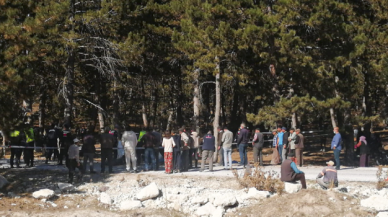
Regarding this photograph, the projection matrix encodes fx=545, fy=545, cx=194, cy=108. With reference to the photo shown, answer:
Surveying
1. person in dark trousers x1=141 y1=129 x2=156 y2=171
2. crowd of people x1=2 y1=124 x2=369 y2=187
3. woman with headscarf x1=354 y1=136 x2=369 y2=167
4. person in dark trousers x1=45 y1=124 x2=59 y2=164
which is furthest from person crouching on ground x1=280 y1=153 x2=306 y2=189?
person in dark trousers x1=45 y1=124 x2=59 y2=164

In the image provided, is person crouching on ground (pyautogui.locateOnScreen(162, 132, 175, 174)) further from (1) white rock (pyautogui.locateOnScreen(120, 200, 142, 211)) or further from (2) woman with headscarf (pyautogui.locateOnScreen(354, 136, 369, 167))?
(2) woman with headscarf (pyautogui.locateOnScreen(354, 136, 369, 167))

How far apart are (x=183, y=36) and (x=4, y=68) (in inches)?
424

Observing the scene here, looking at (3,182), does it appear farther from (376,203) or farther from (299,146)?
(376,203)

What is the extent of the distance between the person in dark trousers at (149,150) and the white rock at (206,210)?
524cm

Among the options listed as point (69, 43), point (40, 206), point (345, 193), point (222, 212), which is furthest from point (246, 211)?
point (69, 43)

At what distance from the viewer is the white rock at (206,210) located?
648 inches

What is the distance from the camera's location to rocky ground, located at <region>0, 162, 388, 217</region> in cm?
1557

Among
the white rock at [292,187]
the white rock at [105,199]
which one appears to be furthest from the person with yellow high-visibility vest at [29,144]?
the white rock at [292,187]

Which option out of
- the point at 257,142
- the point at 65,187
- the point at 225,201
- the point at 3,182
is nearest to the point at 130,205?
the point at 65,187

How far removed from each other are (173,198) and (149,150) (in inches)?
174

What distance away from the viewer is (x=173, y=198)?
57.1 ft

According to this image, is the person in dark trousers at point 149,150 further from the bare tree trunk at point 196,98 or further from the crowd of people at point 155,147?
the bare tree trunk at point 196,98

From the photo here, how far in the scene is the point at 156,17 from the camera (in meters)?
27.8

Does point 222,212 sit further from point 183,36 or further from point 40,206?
point 183,36
